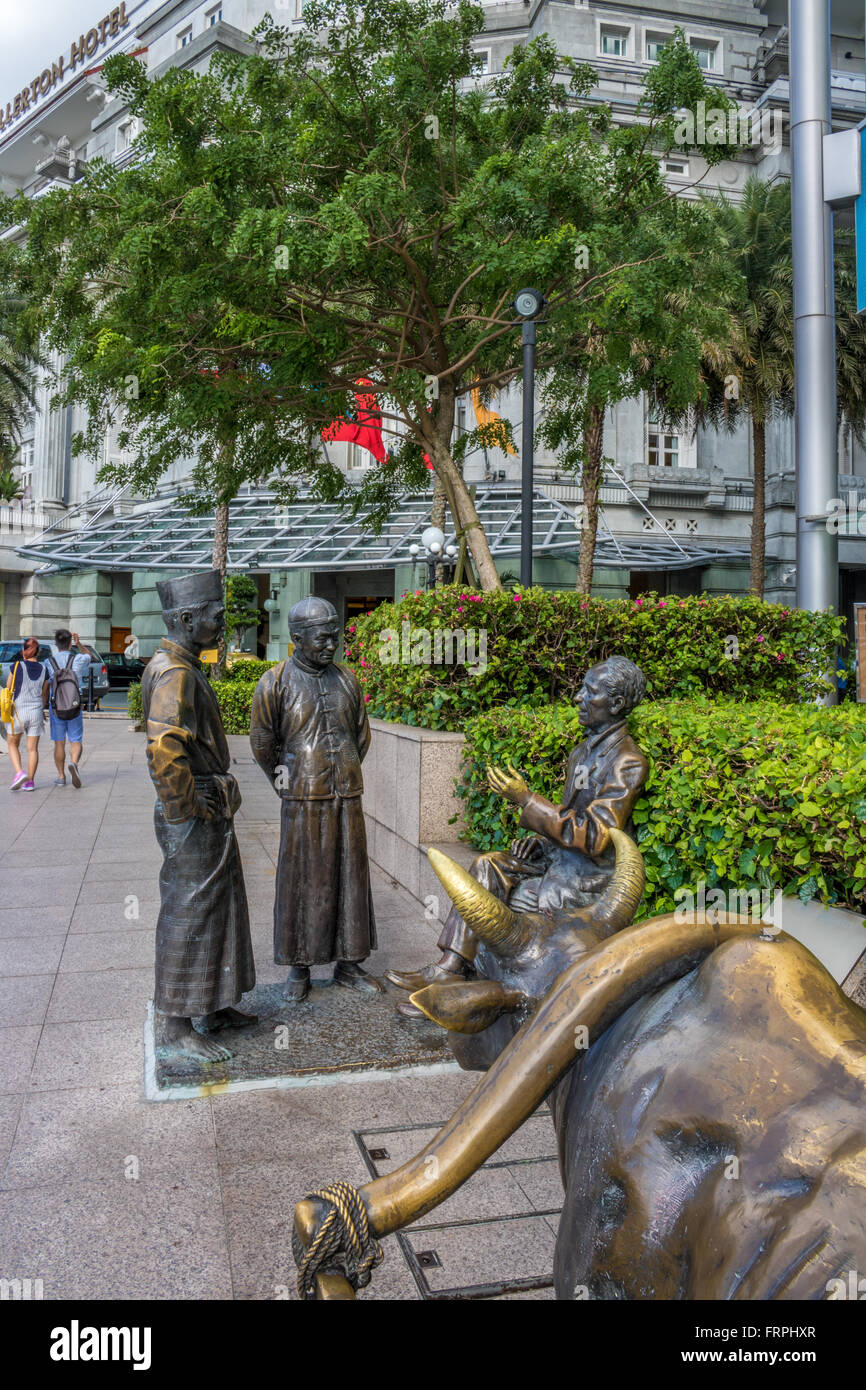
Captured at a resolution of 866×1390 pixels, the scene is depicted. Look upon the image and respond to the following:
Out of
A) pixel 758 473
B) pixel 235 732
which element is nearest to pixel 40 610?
pixel 235 732

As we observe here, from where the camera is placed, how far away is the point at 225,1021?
4.97m

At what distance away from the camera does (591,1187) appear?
137 centimetres

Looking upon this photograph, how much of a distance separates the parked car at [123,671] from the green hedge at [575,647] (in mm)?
22198

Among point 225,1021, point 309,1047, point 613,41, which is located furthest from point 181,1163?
point 613,41

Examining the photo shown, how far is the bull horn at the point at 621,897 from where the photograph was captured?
1.76 meters

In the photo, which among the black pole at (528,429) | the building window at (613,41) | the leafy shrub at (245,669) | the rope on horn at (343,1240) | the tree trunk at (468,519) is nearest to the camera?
the rope on horn at (343,1240)

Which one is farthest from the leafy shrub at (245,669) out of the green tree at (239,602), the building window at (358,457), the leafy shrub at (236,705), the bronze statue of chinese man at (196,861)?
the bronze statue of chinese man at (196,861)

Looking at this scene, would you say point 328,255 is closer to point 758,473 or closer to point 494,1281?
point 494,1281

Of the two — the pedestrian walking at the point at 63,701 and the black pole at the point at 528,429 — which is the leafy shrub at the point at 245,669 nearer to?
the pedestrian walking at the point at 63,701

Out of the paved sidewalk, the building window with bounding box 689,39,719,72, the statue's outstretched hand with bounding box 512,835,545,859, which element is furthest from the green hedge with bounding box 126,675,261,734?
the building window with bounding box 689,39,719,72

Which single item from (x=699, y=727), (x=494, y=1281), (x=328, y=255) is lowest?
(x=494, y=1281)
